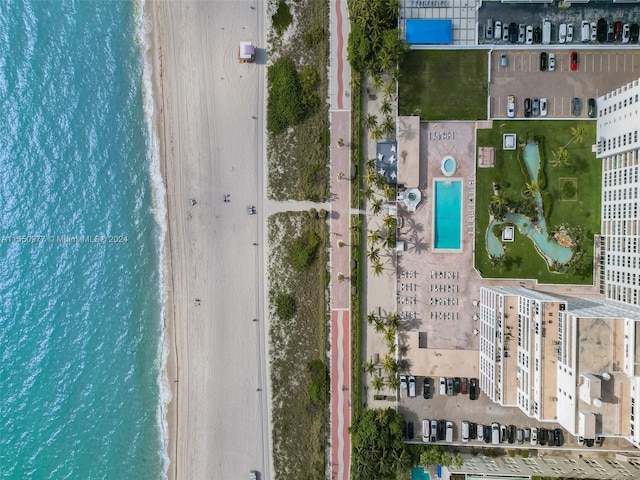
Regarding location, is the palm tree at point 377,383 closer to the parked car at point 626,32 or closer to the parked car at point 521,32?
the parked car at point 521,32

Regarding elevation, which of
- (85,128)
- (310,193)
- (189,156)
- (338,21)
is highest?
(338,21)

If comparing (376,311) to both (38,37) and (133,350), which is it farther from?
(38,37)

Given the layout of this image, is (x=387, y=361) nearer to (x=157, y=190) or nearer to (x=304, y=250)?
(x=304, y=250)

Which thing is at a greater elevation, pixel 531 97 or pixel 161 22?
pixel 161 22

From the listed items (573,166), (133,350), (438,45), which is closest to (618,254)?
(573,166)

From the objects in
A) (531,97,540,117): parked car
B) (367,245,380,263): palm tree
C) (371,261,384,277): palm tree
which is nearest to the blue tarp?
(531,97,540,117): parked car

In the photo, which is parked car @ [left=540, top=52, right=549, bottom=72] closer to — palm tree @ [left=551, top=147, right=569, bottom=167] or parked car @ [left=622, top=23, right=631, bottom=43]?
parked car @ [left=622, top=23, right=631, bottom=43]
